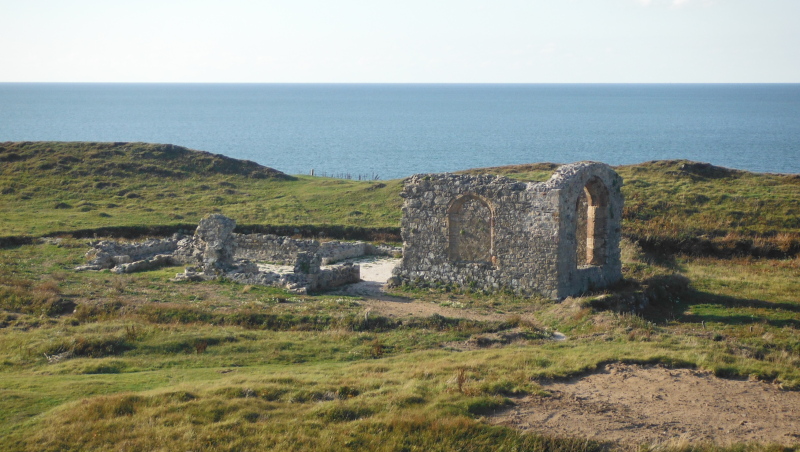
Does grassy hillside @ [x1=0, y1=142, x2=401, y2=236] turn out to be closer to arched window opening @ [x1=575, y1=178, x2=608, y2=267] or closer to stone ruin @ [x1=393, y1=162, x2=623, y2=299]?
stone ruin @ [x1=393, y1=162, x2=623, y2=299]

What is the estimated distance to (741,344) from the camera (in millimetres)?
17219

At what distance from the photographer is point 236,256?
32.8 m

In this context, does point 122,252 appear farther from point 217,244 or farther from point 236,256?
point 217,244

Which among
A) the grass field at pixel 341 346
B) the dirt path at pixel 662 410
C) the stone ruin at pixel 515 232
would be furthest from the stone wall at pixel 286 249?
the dirt path at pixel 662 410

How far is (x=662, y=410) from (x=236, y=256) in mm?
23429

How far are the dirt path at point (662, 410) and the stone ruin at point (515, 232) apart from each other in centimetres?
905

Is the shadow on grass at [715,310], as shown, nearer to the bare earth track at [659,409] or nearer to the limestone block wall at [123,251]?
the bare earth track at [659,409]

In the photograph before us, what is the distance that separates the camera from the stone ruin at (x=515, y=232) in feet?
77.7

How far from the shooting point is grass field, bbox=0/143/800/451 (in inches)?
478

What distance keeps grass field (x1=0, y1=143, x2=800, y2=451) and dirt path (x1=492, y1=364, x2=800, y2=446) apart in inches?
18.0

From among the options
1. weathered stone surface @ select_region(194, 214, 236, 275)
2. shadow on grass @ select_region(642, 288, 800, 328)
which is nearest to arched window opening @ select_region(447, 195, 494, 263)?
shadow on grass @ select_region(642, 288, 800, 328)

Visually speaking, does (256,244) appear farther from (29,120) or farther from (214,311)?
(29,120)

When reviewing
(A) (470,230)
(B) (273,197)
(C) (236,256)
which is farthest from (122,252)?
(B) (273,197)

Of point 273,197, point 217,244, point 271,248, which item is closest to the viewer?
point 217,244
